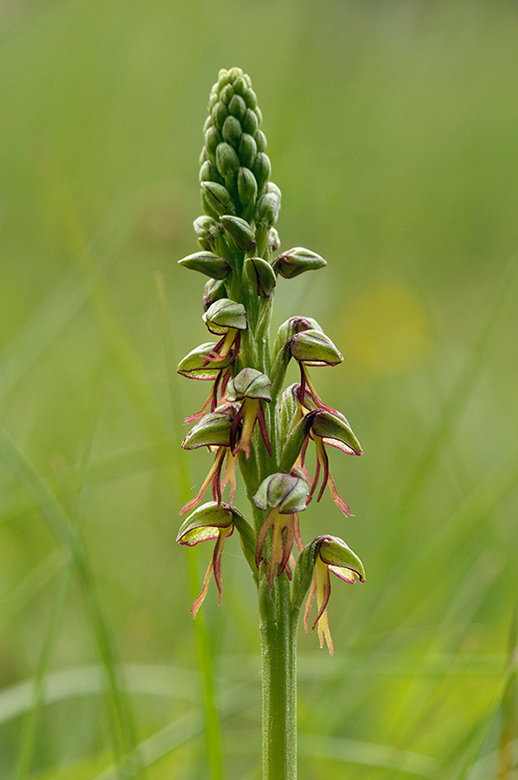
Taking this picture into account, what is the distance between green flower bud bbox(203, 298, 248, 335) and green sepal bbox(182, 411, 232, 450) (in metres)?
0.16

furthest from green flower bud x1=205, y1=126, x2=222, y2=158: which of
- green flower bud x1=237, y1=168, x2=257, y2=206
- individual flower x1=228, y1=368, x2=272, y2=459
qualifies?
individual flower x1=228, y1=368, x2=272, y2=459

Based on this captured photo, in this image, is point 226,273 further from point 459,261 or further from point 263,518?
point 459,261

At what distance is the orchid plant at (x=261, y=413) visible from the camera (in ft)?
4.42

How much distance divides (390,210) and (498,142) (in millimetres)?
2642

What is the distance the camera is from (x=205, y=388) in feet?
19.5

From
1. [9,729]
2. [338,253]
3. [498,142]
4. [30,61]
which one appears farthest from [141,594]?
[30,61]

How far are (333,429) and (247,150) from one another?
55 centimetres

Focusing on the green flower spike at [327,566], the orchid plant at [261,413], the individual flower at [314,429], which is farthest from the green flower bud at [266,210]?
the green flower spike at [327,566]

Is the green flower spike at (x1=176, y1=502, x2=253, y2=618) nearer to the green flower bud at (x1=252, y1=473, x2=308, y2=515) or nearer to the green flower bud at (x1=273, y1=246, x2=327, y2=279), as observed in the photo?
the green flower bud at (x1=252, y1=473, x2=308, y2=515)

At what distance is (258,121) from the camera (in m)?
1.57

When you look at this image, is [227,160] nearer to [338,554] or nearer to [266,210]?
[266,210]

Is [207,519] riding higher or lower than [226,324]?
lower

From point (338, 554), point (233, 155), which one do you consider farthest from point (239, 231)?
point (338, 554)

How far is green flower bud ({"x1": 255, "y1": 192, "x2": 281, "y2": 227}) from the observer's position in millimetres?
1499
